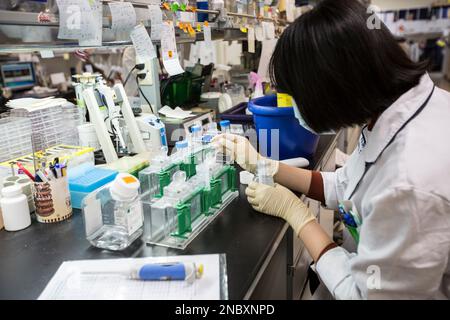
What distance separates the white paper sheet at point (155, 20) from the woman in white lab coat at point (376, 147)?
618 millimetres

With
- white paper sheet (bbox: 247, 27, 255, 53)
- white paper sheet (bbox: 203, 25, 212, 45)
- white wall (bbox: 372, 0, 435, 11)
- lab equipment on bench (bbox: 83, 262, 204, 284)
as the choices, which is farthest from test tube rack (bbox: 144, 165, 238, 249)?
white wall (bbox: 372, 0, 435, 11)

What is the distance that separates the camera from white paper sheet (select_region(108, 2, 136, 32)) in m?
1.26

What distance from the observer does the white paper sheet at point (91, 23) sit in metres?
1.16

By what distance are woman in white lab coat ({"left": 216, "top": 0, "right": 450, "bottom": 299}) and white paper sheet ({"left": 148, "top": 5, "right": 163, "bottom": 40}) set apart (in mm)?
618

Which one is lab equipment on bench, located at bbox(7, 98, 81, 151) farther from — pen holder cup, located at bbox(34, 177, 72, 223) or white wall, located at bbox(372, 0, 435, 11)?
white wall, located at bbox(372, 0, 435, 11)

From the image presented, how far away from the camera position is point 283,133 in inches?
63.6

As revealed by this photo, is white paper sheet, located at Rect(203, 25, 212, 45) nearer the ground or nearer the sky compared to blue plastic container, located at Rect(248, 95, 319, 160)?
nearer the sky

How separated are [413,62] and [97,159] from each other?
1.19m

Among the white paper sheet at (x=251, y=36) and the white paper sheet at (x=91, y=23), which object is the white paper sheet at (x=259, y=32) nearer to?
the white paper sheet at (x=251, y=36)

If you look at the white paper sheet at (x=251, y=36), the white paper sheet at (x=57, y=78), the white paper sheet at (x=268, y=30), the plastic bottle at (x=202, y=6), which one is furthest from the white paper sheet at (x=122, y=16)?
the white paper sheet at (x=57, y=78)

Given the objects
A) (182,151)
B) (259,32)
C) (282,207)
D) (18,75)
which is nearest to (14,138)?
(182,151)
